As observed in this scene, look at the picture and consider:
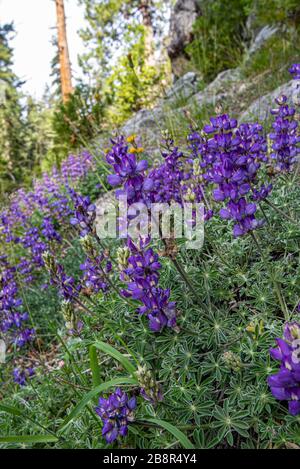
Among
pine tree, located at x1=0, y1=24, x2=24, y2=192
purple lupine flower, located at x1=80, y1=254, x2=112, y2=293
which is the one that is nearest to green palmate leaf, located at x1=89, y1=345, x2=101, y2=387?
purple lupine flower, located at x1=80, y1=254, x2=112, y2=293

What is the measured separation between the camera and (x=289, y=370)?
3.66 feet

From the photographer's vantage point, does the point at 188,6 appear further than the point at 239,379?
Yes

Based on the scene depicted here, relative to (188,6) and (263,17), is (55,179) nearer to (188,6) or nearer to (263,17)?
(263,17)

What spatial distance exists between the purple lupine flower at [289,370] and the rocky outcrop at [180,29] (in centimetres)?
1474

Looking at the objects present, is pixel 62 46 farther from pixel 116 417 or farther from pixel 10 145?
pixel 116 417

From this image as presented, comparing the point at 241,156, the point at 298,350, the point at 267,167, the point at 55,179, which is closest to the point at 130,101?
the point at 55,179

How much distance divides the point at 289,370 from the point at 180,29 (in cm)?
1613

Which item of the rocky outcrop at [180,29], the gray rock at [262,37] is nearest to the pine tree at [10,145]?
the rocky outcrop at [180,29]

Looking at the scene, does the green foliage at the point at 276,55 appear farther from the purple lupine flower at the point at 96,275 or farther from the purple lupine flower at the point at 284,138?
the purple lupine flower at the point at 96,275

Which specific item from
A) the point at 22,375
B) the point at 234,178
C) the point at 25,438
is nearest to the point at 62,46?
the point at 22,375

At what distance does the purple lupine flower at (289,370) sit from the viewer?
111 cm

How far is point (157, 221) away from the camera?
1684 mm

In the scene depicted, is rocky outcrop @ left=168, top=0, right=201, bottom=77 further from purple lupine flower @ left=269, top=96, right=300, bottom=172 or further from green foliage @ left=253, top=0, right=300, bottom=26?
purple lupine flower @ left=269, top=96, right=300, bottom=172
